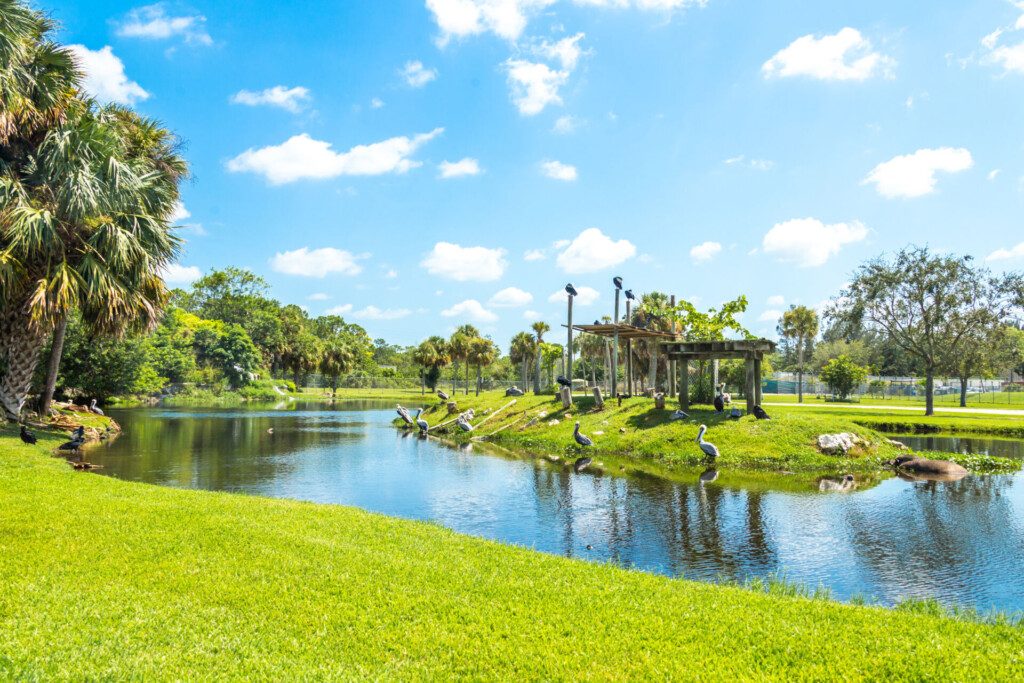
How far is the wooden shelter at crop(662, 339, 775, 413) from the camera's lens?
27062mm

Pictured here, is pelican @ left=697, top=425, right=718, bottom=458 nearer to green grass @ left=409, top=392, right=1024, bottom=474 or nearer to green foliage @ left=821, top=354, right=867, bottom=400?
green grass @ left=409, top=392, right=1024, bottom=474

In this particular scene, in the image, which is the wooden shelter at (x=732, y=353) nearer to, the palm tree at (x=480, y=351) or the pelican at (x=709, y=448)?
the pelican at (x=709, y=448)

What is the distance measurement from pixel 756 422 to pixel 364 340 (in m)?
108

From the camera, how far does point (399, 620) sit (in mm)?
6676

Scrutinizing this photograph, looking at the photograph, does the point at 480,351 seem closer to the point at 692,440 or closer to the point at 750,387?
the point at 750,387

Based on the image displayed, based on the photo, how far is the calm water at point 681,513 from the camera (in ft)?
35.3

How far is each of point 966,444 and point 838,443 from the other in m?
11.0

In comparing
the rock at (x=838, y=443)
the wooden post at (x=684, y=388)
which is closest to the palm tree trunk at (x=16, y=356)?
the wooden post at (x=684, y=388)

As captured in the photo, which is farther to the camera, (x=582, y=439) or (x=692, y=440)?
(x=582, y=439)

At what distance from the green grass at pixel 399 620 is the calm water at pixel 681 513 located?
243 centimetres

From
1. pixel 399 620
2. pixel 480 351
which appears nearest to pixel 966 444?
pixel 399 620

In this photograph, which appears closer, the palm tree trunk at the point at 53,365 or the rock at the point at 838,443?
the rock at the point at 838,443

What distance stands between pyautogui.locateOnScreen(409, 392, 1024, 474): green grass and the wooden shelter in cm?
128

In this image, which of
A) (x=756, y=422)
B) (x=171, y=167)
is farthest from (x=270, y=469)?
(x=756, y=422)
